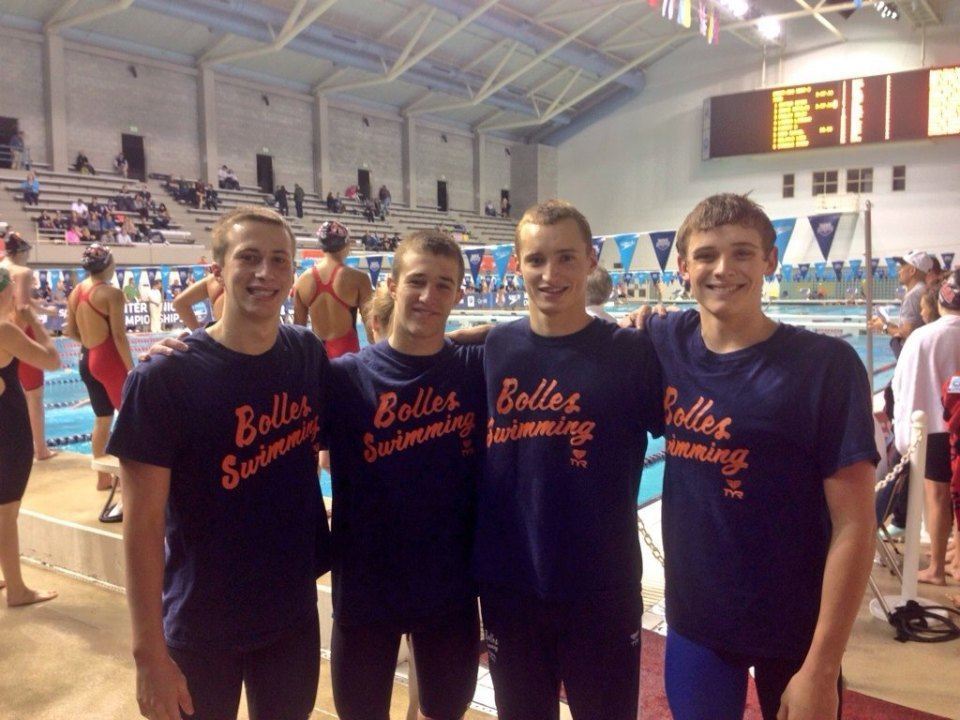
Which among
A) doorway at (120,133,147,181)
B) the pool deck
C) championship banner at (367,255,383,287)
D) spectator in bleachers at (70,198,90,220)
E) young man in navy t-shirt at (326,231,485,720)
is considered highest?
doorway at (120,133,147,181)

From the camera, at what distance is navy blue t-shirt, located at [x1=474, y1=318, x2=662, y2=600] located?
5.76ft

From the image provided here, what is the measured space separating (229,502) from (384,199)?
2801cm

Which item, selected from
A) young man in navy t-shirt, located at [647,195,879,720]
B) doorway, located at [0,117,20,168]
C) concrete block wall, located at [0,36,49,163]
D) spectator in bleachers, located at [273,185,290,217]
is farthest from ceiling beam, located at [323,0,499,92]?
young man in navy t-shirt, located at [647,195,879,720]

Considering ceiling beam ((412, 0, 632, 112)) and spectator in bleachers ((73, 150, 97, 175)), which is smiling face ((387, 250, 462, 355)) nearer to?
spectator in bleachers ((73, 150, 97, 175))

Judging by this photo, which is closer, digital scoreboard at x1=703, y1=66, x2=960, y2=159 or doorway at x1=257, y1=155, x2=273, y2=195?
digital scoreboard at x1=703, y1=66, x2=960, y2=159

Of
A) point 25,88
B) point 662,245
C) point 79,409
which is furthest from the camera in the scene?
point 25,88

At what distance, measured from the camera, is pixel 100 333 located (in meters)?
5.03

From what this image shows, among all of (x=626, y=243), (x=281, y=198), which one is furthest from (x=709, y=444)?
(x=281, y=198)

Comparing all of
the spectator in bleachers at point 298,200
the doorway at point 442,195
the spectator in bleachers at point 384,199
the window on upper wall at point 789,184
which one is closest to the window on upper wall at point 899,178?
the window on upper wall at point 789,184

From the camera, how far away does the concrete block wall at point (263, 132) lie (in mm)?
24344

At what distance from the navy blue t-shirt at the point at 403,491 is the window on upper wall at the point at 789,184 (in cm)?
2816

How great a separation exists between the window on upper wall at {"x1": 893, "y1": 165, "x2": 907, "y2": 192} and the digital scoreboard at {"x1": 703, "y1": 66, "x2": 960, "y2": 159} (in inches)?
61.0

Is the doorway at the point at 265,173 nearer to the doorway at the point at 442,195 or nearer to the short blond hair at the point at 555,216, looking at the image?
the doorway at the point at 442,195

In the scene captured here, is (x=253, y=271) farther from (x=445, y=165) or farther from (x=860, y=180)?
(x=445, y=165)
